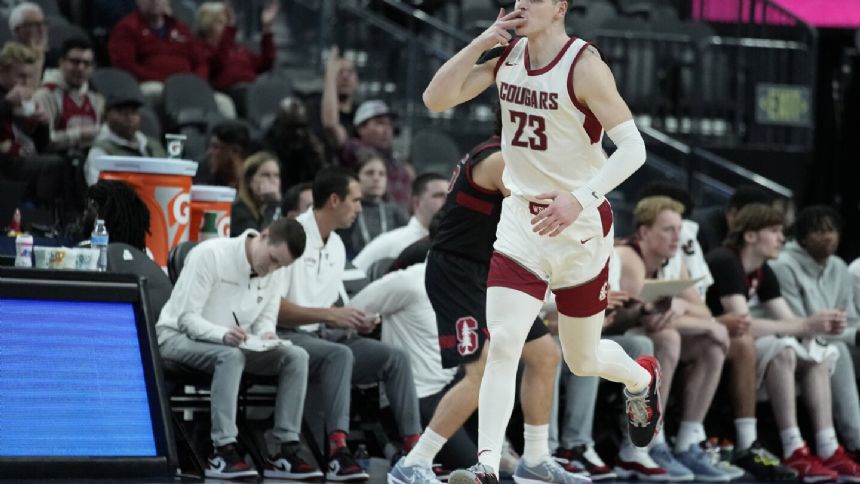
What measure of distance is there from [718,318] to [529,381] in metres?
2.45

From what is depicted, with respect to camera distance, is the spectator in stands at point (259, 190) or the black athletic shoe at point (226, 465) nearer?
the black athletic shoe at point (226, 465)

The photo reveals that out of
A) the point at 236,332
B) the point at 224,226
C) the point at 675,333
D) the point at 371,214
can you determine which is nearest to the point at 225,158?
the point at 224,226

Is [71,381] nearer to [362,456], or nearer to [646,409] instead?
[362,456]

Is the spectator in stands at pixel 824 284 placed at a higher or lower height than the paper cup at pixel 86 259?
lower

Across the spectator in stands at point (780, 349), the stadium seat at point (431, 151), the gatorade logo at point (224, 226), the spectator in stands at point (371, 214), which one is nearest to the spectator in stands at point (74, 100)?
the gatorade logo at point (224, 226)

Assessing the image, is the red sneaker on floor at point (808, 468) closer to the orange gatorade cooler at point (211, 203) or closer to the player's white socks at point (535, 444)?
the player's white socks at point (535, 444)

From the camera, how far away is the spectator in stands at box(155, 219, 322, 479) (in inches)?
282

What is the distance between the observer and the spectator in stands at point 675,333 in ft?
27.9

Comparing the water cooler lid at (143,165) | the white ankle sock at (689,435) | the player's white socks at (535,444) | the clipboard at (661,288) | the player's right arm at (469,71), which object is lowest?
the white ankle sock at (689,435)

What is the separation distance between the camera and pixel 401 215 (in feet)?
32.8

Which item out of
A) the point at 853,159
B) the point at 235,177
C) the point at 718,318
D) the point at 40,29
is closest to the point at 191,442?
the point at 235,177

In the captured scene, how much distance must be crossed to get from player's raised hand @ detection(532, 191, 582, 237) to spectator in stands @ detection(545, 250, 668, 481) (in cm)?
252

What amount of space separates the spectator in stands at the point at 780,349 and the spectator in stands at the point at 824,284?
0.22 m

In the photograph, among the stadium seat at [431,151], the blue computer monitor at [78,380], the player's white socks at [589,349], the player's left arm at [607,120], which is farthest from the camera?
the stadium seat at [431,151]
